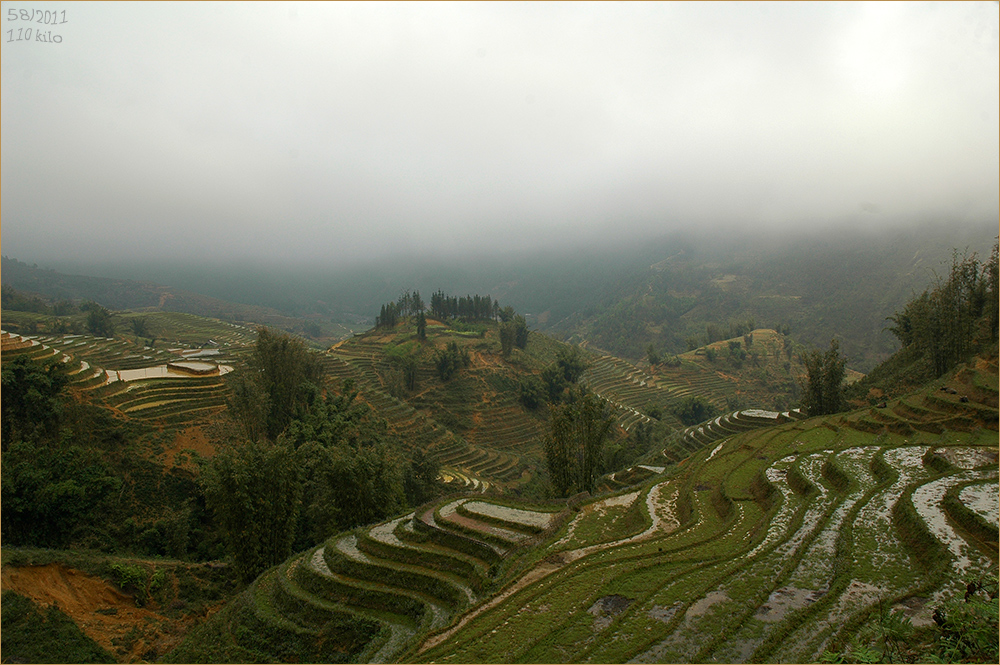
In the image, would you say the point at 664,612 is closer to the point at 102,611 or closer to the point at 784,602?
the point at 784,602

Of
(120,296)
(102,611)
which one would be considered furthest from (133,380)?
(120,296)

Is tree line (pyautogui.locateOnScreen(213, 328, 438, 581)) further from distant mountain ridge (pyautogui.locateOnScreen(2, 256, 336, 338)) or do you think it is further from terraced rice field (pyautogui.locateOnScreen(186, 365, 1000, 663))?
distant mountain ridge (pyautogui.locateOnScreen(2, 256, 336, 338))

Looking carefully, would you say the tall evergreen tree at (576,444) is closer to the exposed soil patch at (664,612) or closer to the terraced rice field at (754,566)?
the terraced rice field at (754,566)

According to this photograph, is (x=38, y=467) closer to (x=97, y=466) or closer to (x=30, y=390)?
(x=97, y=466)

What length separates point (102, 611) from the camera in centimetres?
1698

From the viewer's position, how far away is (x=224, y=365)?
46125mm

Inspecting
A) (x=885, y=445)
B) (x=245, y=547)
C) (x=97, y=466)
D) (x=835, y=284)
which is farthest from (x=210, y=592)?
(x=835, y=284)

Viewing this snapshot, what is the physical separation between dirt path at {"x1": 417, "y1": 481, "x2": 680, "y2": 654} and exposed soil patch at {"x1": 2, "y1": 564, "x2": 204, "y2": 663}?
12.3 metres

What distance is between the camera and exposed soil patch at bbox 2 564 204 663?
1582 centimetres

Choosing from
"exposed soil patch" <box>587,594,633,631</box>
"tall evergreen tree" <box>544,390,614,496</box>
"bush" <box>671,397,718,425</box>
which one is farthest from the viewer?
"bush" <box>671,397,718,425</box>

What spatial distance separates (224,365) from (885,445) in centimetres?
5440

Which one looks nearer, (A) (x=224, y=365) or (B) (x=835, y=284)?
(A) (x=224, y=365)

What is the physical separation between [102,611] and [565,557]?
58.9 feet

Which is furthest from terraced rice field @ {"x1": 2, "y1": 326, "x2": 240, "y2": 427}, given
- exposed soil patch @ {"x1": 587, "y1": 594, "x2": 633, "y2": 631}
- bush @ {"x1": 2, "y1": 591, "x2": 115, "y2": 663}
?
exposed soil patch @ {"x1": 587, "y1": 594, "x2": 633, "y2": 631}
